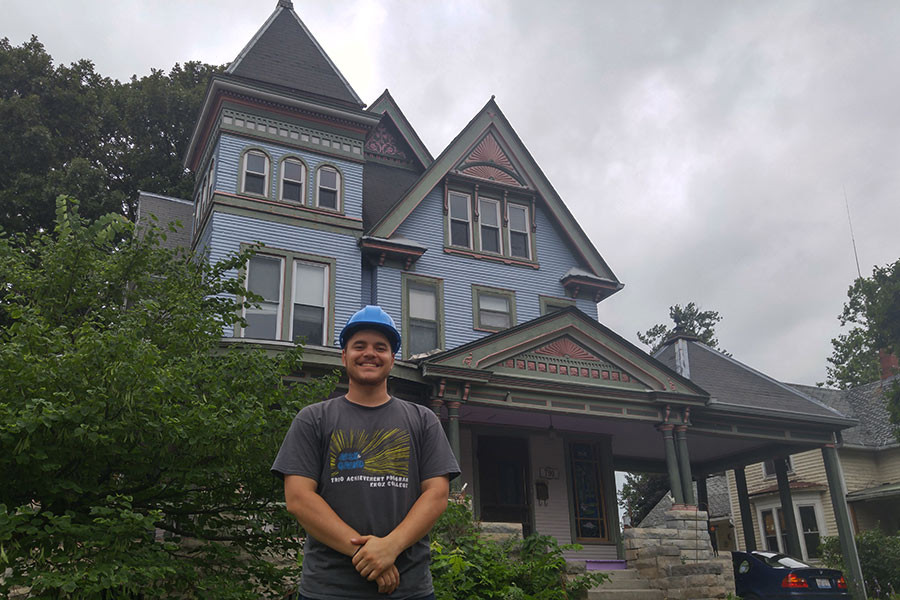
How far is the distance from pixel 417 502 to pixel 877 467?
27477 millimetres

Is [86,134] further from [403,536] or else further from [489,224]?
[403,536]

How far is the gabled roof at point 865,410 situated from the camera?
26002 millimetres

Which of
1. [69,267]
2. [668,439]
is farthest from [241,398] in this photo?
[668,439]

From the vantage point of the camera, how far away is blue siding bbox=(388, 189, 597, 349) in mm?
16344

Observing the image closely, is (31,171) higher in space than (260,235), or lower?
higher

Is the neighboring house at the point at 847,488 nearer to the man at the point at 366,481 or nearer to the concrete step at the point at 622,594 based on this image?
the concrete step at the point at 622,594

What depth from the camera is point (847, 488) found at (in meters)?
25.2

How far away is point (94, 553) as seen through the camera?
18.3 ft

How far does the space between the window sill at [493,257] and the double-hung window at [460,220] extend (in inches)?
9.1

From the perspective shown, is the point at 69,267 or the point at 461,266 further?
the point at 461,266

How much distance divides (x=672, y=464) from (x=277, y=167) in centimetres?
1008

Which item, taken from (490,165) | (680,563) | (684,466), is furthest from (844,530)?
(490,165)

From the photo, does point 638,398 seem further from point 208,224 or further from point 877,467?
point 877,467

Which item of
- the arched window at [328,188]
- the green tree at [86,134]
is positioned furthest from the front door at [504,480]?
the green tree at [86,134]
